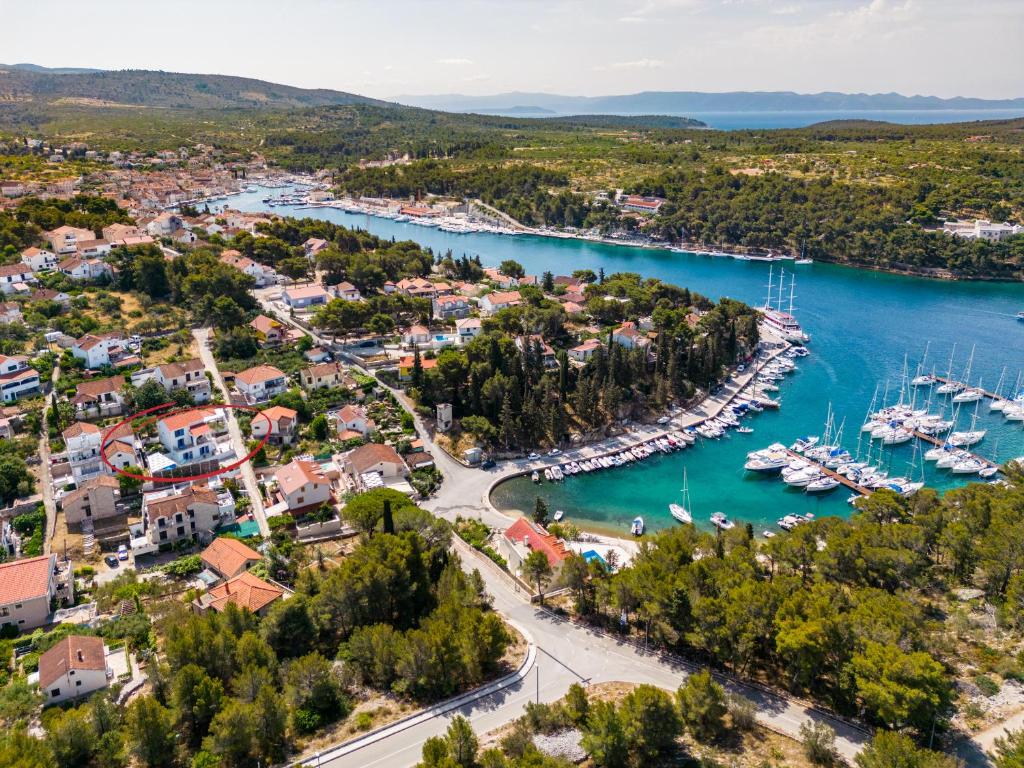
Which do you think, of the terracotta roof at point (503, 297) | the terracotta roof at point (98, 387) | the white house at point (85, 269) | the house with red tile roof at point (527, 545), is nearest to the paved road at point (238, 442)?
the terracotta roof at point (98, 387)

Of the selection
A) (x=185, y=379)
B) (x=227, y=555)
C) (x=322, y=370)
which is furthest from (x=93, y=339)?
(x=227, y=555)

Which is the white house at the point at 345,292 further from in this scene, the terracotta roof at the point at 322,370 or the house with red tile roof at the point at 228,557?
the house with red tile roof at the point at 228,557

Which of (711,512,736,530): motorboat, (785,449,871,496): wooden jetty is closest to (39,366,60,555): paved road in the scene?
(711,512,736,530): motorboat

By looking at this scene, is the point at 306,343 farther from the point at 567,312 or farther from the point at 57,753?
the point at 57,753

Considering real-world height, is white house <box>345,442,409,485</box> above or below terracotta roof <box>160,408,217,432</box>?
below

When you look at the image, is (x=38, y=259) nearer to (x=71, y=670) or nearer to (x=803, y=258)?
(x=71, y=670)

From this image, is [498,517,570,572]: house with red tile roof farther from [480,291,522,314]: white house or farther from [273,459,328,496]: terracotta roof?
[480,291,522,314]: white house

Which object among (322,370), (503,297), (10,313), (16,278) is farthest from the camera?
(503,297)
